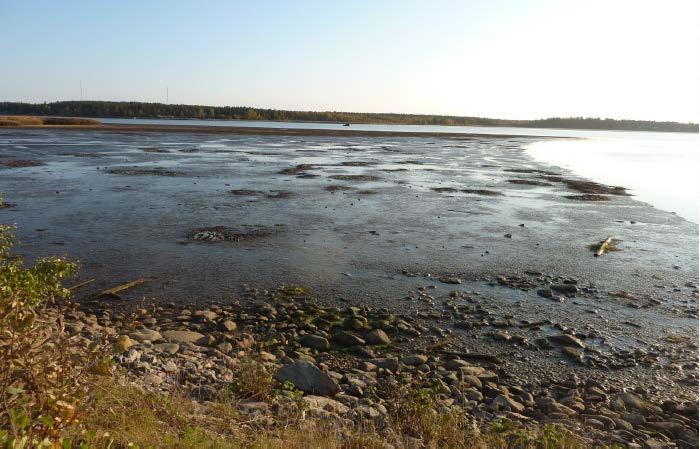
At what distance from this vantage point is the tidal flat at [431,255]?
9.45 m

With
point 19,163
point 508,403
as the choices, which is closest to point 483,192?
point 508,403

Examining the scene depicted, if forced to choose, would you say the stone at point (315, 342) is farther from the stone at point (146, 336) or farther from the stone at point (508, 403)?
the stone at point (508, 403)

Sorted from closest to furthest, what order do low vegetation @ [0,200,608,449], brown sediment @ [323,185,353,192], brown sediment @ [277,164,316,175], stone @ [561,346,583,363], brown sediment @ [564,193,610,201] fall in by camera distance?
low vegetation @ [0,200,608,449], stone @ [561,346,583,363], brown sediment @ [564,193,610,201], brown sediment @ [323,185,353,192], brown sediment @ [277,164,316,175]

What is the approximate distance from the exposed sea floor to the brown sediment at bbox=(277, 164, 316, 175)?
132 inches

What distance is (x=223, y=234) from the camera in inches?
650

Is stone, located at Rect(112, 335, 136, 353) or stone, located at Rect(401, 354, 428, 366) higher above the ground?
stone, located at Rect(112, 335, 136, 353)

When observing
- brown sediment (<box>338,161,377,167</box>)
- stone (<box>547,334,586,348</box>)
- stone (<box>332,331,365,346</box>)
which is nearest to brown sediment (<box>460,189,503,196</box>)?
brown sediment (<box>338,161,377,167</box>)

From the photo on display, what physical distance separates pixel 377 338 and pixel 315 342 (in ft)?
3.59

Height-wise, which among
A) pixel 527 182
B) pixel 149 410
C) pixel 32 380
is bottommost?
pixel 149 410

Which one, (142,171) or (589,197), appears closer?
(589,197)

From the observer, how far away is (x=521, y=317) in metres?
10.5

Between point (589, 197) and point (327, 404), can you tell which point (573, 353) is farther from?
point (589, 197)

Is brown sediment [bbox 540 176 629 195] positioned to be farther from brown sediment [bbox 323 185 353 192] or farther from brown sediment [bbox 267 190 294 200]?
brown sediment [bbox 267 190 294 200]

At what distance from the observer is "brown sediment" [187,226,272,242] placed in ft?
52.3
